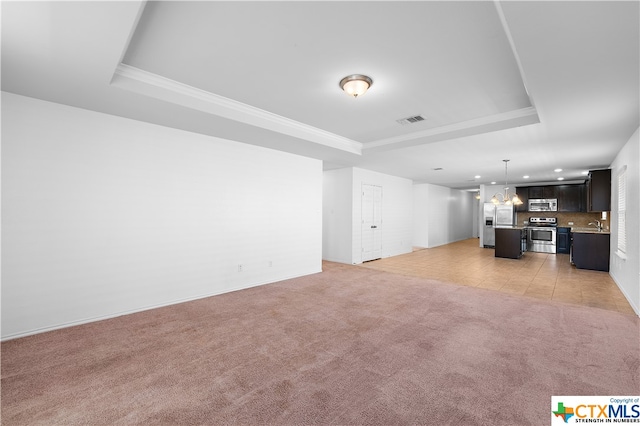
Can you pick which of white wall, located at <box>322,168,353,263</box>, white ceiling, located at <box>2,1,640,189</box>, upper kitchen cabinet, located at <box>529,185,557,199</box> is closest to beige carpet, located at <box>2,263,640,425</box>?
white ceiling, located at <box>2,1,640,189</box>

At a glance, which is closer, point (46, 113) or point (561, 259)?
point (46, 113)

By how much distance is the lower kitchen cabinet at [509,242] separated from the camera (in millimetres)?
8719

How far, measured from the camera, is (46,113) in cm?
338

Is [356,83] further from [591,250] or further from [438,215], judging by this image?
[438,215]

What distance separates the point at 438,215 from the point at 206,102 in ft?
35.8

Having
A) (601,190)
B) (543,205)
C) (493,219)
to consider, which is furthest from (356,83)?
(543,205)

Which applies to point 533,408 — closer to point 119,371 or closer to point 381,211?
point 119,371

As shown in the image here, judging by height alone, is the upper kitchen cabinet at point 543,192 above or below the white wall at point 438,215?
above

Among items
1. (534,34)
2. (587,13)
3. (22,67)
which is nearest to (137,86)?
(22,67)

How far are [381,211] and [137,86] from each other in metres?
7.14

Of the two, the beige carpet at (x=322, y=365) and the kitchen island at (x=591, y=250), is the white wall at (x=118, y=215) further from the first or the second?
the kitchen island at (x=591, y=250)

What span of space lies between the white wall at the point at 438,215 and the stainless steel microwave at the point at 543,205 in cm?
314

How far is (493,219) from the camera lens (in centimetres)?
1127

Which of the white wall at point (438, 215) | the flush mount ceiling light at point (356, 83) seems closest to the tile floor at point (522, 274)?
the white wall at point (438, 215)
